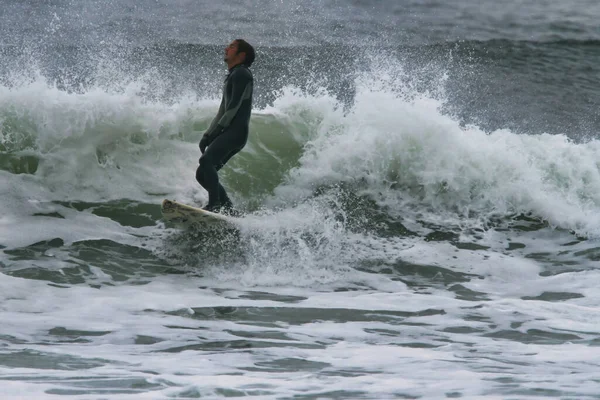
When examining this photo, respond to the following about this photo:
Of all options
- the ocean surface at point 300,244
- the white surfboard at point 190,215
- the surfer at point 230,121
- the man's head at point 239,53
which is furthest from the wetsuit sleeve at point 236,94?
the ocean surface at point 300,244

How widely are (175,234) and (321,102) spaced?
3.09 m

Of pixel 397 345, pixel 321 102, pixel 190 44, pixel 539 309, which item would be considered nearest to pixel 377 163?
pixel 321 102

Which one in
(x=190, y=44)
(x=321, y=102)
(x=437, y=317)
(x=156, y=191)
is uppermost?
(x=190, y=44)

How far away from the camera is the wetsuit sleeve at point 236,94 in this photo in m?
7.43

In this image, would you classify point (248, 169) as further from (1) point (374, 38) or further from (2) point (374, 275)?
(1) point (374, 38)

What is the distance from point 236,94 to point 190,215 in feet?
3.91

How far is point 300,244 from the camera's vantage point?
7770 mm

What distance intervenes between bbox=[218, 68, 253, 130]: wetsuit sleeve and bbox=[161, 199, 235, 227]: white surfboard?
0.81 m

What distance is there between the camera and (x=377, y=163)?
971cm

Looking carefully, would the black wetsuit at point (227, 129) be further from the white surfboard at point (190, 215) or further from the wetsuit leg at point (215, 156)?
the white surfboard at point (190, 215)

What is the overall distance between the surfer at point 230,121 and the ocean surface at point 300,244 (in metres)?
0.52

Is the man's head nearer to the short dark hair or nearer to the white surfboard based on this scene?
the short dark hair

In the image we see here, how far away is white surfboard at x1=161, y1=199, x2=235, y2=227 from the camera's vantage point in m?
7.64

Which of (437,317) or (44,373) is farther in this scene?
(437,317)
